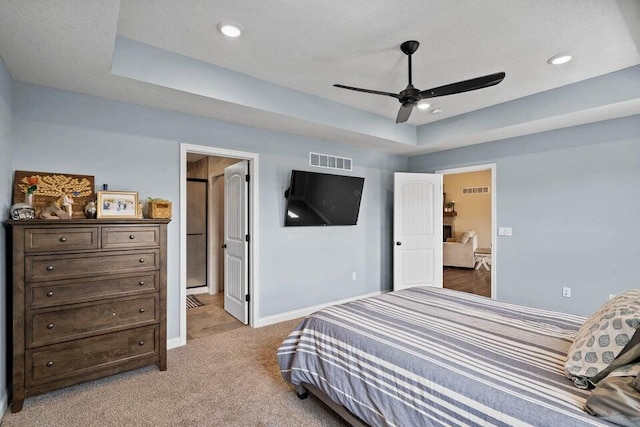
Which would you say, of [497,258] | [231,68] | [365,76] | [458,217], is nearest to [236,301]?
[231,68]

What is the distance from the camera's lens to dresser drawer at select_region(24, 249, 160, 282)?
2199 millimetres

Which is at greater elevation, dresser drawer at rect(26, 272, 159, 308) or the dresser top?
the dresser top

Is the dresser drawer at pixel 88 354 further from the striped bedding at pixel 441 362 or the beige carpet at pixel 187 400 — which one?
the striped bedding at pixel 441 362

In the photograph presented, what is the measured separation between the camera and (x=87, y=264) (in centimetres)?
238

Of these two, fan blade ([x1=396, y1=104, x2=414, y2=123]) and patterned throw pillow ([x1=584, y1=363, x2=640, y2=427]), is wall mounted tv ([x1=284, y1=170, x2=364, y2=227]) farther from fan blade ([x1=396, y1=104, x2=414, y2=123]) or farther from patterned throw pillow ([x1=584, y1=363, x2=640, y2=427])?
patterned throw pillow ([x1=584, y1=363, x2=640, y2=427])

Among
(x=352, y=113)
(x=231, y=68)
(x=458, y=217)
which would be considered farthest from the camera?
(x=458, y=217)

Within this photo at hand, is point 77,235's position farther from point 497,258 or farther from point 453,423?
point 497,258

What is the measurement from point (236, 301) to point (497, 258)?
11.8ft

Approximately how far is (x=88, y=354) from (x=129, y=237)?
919 mm

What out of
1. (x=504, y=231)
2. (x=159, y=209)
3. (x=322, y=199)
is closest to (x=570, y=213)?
(x=504, y=231)

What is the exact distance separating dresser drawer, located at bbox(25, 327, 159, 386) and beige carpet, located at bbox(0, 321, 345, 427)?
18 centimetres

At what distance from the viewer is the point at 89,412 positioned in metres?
2.13

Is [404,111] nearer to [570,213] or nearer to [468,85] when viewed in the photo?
[468,85]

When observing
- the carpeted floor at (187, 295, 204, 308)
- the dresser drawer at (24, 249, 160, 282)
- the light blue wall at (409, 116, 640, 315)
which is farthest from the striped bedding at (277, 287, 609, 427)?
the carpeted floor at (187, 295, 204, 308)
